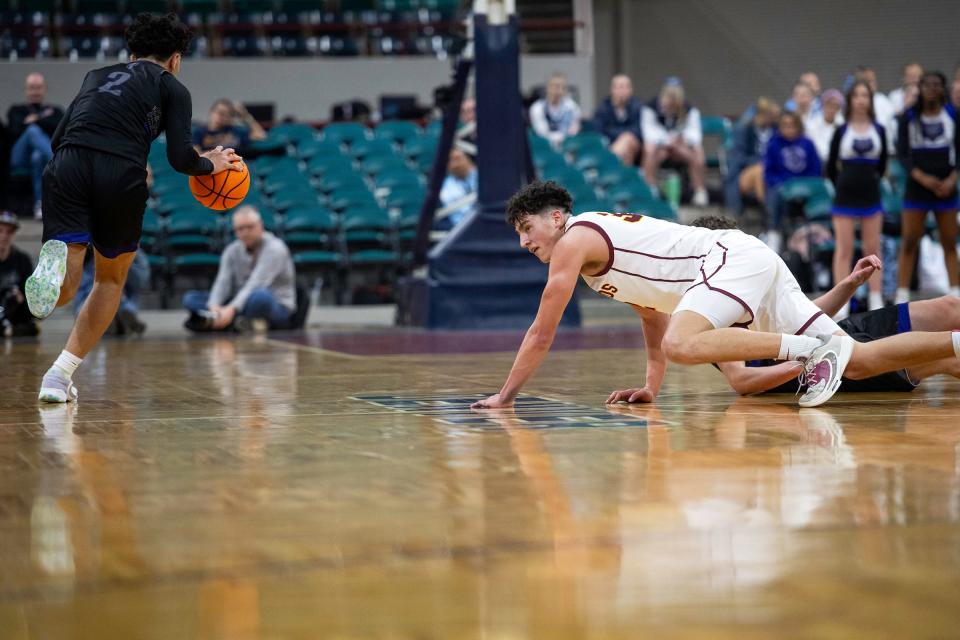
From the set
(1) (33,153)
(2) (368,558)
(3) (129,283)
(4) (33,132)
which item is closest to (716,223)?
(2) (368,558)

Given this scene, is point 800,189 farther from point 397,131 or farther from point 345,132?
point 345,132

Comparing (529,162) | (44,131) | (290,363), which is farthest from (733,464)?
(44,131)

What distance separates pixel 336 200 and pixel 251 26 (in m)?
6.04

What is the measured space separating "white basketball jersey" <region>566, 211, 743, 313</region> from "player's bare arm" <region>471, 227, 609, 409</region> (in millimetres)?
67

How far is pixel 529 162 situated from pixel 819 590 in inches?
374

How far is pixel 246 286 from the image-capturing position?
1098 centimetres

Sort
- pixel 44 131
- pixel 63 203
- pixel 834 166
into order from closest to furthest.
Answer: pixel 63 203 < pixel 834 166 < pixel 44 131

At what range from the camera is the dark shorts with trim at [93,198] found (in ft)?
16.4

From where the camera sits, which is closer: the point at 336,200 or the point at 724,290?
the point at 724,290

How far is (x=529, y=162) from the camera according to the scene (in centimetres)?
1134

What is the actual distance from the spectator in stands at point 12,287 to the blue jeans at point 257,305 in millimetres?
1316

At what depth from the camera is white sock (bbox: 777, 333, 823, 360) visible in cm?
442

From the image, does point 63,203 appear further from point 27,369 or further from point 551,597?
point 551,597

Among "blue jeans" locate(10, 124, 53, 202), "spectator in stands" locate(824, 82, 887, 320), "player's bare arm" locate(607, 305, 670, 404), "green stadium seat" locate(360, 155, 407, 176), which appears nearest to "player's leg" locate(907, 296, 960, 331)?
"player's bare arm" locate(607, 305, 670, 404)
